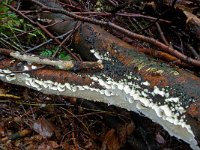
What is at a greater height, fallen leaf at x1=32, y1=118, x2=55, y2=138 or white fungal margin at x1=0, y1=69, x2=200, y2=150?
white fungal margin at x1=0, y1=69, x2=200, y2=150

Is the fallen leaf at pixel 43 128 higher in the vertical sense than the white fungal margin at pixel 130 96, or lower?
lower

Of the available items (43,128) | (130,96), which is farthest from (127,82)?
(43,128)

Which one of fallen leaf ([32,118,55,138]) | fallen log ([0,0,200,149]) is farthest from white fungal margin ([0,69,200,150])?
fallen leaf ([32,118,55,138])

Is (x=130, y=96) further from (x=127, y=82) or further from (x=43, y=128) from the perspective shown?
(x=43, y=128)

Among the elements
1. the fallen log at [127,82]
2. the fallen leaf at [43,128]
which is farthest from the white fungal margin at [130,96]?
the fallen leaf at [43,128]

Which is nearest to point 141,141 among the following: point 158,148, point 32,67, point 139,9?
point 158,148

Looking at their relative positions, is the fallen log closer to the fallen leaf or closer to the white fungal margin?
the white fungal margin

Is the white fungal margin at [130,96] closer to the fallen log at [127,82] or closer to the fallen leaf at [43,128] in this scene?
the fallen log at [127,82]

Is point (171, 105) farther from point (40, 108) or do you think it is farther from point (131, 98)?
point (40, 108)
